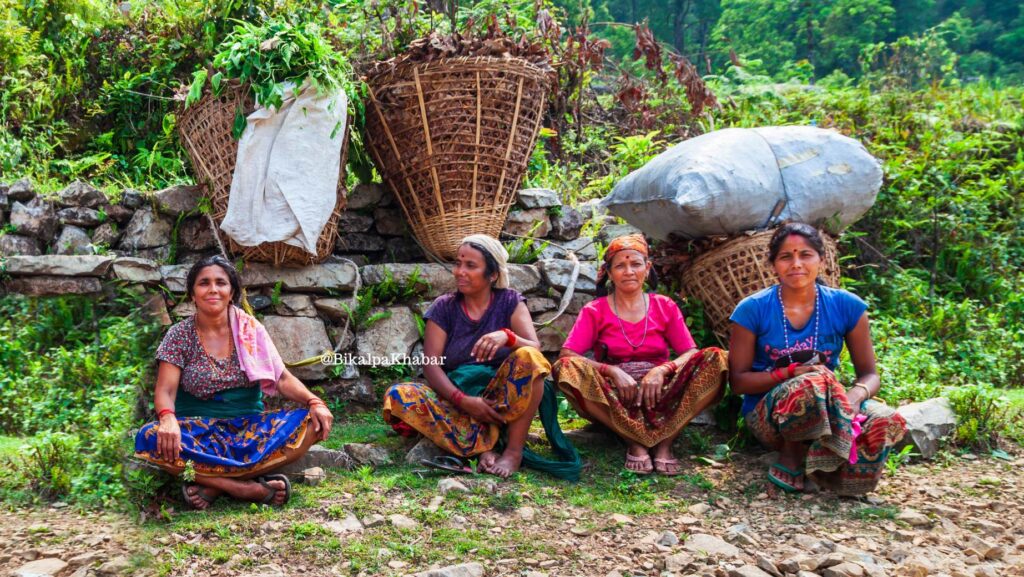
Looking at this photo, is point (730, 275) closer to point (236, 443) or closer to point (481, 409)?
point (481, 409)

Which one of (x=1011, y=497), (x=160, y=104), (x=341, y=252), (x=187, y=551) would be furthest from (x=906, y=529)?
(x=160, y=104)

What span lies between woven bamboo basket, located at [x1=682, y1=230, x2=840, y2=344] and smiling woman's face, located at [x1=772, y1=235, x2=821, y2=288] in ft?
2.07

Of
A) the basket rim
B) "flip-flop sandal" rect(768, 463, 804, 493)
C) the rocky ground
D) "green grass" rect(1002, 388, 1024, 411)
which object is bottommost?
the rocky ground

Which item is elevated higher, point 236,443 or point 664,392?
point 664,392

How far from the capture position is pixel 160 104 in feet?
17.2

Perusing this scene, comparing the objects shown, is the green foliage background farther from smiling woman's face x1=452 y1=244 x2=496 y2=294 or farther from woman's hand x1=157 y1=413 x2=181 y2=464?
woman's hand x1=157 y1=413 x2=181 y2=464

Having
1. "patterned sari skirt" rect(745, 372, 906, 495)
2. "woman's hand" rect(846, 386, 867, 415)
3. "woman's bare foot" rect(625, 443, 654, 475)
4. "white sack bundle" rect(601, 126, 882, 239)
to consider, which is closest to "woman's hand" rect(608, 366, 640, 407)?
"woman's bare foot" rect(625, 443, 654, 475)

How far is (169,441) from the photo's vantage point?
2.84 meters

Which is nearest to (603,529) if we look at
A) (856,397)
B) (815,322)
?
(856,397)

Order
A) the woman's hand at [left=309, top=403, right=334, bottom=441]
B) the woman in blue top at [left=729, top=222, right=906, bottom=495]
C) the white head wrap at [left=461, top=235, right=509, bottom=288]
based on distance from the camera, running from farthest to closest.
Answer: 1. the white head wrap at [left=461, top=235, right=509, bottom=288]
2. the woman in blue top at [left=729, top=222, right=906, bottom=495]
3. the woman's hand at [left=309, top=403, right=334, bottom=441]

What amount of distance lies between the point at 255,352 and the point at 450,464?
89 centimetres

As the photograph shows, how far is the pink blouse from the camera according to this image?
3.81m

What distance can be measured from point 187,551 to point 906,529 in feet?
7.70

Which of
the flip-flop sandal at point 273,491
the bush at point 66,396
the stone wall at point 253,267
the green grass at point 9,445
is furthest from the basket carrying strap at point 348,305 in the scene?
the green grass at point 9,445
